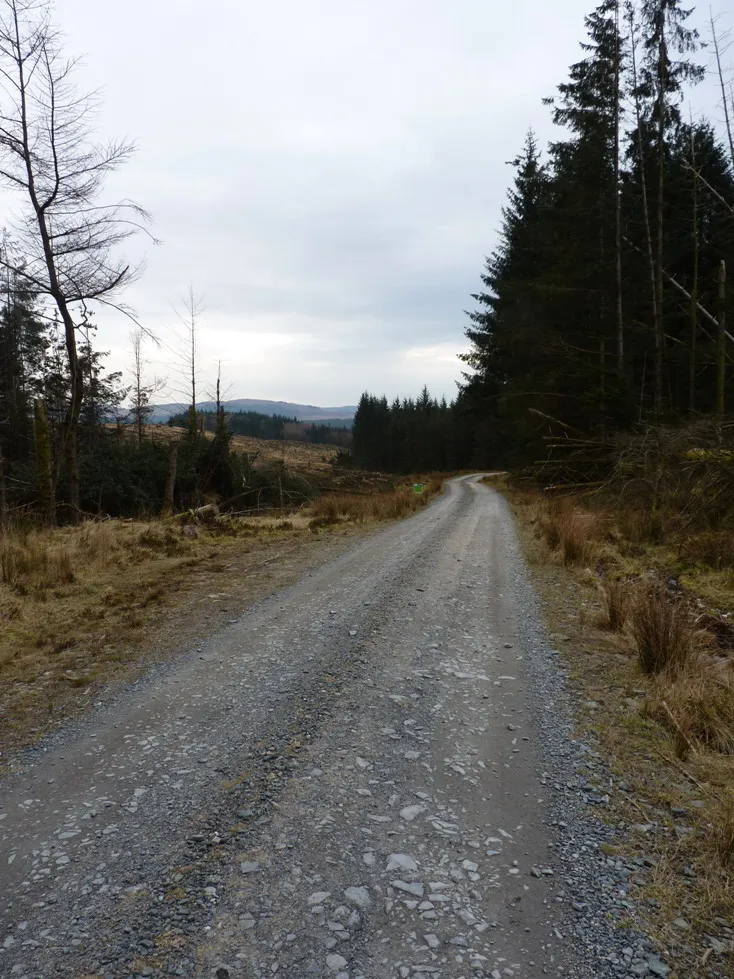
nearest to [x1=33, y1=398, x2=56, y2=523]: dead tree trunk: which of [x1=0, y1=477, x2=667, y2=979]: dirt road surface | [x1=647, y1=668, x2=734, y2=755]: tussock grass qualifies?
[x1=0, y1=477, x2=667, y2=979]: dirt road surface

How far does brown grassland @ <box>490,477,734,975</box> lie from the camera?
2256 mm

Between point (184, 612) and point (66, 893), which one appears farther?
point (184, 612)

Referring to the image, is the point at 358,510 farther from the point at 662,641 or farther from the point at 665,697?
the point at 665,697

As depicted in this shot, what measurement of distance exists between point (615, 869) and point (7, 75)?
15393 millimetres

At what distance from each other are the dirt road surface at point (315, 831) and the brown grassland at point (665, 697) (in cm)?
22

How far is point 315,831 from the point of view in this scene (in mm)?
2557

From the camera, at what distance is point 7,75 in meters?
10.4

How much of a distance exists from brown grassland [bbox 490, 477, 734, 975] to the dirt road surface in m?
0.22

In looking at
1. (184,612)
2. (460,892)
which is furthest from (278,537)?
(460,892)

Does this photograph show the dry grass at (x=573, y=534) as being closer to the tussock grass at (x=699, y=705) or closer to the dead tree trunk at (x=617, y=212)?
the tussock grass at (x=699, y=705)

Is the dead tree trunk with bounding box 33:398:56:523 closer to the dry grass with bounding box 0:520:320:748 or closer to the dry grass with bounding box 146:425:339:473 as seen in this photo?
the dry grass with bounding box 0:520:320:748

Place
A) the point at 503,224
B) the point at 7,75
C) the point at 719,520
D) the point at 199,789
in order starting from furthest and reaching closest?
the point at 503,224 → the point at 7,75 → the point at 719,520 → the point at 199,789

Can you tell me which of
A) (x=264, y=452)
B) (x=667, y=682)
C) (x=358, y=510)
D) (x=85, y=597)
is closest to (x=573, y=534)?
(x=667, y=682)

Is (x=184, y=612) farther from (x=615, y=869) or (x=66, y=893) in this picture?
(x=615, y=869)
